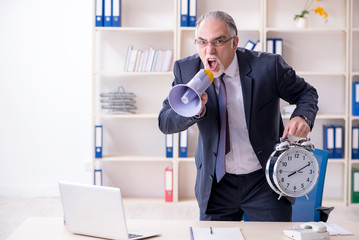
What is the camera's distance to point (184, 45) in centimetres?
471

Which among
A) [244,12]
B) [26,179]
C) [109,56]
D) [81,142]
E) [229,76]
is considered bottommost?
[26,179]

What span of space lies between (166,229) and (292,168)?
20.4 inches

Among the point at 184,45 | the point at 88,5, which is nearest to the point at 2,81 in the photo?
the point at 88,5

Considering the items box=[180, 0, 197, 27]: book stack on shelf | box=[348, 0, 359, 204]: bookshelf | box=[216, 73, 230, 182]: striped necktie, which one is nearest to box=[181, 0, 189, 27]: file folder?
box=[180, 0, 197, 27]: book stack on shelf

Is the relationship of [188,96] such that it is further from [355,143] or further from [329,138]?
[355,143]

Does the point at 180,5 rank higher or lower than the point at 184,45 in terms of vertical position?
higher

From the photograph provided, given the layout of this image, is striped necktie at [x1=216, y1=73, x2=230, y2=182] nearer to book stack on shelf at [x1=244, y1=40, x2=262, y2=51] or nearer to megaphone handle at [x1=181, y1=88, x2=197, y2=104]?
megaphone handle at [x1=181, y1=88, x2=197, y2=104]

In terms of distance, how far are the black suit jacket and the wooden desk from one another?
27 centimetres

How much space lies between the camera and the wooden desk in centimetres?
170

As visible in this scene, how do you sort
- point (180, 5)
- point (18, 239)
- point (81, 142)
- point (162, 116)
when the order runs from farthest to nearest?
point (81, 142), point (180, 5), point (162, 116), point (18, 239)

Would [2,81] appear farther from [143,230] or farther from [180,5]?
[143,230]

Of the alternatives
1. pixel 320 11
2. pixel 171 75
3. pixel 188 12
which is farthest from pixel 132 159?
pixel 320 11

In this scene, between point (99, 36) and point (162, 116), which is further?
point (99, 36)

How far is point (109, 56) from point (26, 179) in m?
1.52
